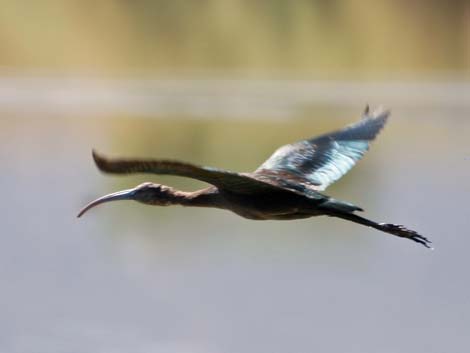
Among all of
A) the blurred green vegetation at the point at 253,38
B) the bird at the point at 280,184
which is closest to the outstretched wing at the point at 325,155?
the bird at the point at 280,184

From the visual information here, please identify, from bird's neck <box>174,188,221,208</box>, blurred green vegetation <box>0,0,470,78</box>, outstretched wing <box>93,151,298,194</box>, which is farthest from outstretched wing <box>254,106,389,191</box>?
blurred green vegetation <box>0,0,470,78</box>

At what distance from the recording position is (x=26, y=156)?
55.4 ft

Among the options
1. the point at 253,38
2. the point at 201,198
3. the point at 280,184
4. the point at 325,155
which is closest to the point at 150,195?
the point at 201,198

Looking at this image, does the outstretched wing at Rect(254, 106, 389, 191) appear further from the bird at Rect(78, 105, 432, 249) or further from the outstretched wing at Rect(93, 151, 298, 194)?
the outstretched wing at Rect(93, 151, 298, 194)

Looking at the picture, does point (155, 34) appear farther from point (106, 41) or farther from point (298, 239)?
point (298, 239)

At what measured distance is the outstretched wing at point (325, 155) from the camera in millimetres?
5988

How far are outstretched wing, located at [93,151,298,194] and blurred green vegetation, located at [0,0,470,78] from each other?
20851mm

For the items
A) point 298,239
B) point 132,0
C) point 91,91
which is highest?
point 132,0

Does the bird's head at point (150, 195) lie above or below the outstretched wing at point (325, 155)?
below

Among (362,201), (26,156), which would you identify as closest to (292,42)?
(26,156)

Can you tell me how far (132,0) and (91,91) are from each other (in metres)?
3.74

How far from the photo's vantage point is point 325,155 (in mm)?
6293

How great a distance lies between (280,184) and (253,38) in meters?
Answer: 21.2

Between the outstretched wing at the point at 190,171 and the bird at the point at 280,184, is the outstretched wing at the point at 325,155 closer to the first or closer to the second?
the bird at the point at 280,184
